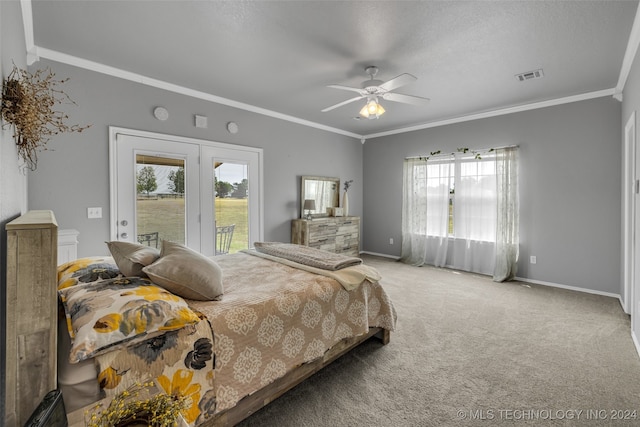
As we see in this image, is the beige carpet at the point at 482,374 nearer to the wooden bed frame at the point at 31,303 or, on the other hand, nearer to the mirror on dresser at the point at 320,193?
the wooden bed frame at the point at 31,303

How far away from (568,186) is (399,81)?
321 cm

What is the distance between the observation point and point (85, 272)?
69.2 inches

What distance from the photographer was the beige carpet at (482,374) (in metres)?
1.80

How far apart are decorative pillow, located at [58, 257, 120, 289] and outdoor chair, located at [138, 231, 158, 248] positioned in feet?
5.33

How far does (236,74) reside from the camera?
3.40m

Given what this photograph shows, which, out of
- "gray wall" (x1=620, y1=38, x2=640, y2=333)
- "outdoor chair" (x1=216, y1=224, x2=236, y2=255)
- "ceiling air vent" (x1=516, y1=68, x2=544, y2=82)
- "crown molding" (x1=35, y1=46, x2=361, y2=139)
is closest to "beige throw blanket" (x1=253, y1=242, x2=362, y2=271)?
"outdoor chair" (x1=216, y1=224, x2=236, y2=255)

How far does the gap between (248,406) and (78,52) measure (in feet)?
11.6

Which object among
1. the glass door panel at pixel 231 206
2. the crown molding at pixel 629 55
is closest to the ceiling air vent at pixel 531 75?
the crown molding at pixel 629 55

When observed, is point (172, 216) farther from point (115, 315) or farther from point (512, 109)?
point (512, 109)

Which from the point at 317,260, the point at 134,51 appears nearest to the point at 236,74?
the point at 134,51

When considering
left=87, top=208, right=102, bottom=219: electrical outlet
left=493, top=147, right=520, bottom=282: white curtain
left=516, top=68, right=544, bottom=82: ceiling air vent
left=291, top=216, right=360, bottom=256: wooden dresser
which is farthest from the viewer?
left=291, top=216, right=360, bottom=256: wooden dresser

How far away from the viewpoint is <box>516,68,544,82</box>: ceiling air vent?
3.31 meters

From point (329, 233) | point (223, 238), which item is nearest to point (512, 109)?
point (329, 233)

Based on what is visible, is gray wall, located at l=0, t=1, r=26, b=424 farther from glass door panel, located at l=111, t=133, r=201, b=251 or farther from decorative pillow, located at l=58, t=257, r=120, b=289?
glass door panel, located at l=111, t=133, r=201, b=251
